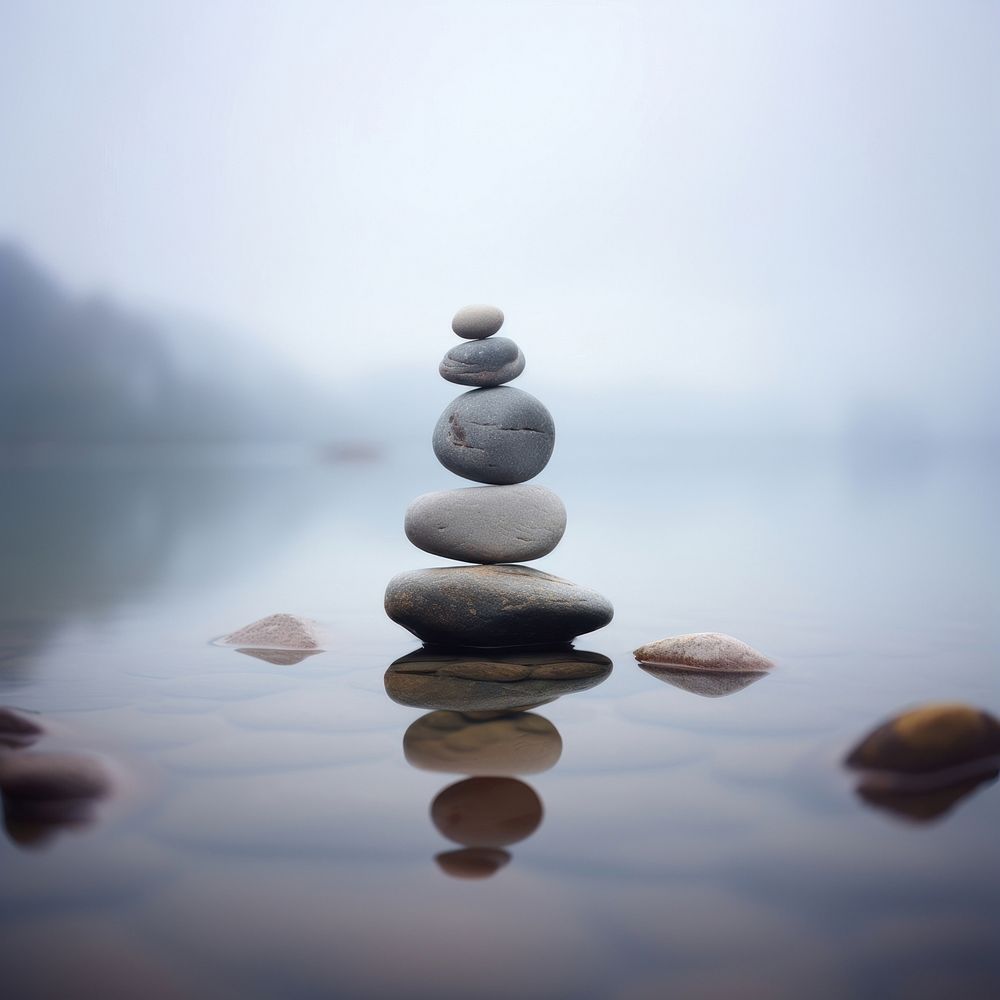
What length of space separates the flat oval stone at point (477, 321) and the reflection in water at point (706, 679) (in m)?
2.75

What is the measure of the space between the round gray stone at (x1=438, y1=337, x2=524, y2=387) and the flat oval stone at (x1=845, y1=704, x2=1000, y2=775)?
3856mm

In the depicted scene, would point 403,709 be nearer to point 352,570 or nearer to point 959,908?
point 959,908

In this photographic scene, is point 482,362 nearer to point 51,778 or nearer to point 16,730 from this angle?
point 16,730

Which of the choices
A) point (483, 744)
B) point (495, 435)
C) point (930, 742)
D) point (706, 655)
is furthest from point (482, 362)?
point (930, 742)

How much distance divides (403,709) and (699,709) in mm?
1614

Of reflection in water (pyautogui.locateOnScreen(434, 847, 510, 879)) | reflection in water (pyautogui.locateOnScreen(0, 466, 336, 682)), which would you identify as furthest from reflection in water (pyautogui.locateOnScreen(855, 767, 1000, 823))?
reflection in water (pyautogui.locateOnScreen(0, 466, 336, 682))

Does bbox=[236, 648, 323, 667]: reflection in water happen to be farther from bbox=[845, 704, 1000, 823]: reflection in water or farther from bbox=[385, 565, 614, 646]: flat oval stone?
bbox=[845, 704, 1000, 823]: reflection in water

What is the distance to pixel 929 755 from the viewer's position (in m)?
3.87

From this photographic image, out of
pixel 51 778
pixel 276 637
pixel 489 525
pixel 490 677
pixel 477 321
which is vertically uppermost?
pixel 477 321

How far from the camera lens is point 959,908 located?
2.79 m

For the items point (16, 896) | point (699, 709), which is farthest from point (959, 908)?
point (16, 896)

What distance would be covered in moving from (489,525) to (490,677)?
1.38 metres

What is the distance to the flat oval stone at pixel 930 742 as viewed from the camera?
387 cm

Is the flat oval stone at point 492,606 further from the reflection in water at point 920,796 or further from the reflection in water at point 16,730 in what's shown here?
the reflection in water at point 920,796
